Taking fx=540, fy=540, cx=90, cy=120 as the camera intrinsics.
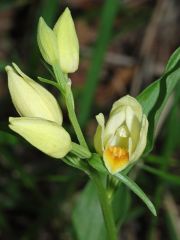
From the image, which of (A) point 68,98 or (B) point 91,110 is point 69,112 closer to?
(A) point 68,98

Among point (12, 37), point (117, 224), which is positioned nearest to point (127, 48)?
point (12, 37)

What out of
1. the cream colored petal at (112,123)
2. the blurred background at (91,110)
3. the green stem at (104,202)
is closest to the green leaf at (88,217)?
the blurred background at (91,110)

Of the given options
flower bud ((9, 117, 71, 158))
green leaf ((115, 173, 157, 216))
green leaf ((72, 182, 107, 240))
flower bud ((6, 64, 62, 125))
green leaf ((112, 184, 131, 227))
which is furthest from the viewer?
green leaf ((72, 182, 107, 240))

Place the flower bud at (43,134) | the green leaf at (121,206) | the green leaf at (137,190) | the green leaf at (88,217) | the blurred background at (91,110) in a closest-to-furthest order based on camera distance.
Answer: the flower bud at (43,134), the green leaf at (137,190), the green leaf at (121,206), the green leaf at (88,217), the blurred background at (91,110)

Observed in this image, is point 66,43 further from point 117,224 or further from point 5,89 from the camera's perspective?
point 5,89

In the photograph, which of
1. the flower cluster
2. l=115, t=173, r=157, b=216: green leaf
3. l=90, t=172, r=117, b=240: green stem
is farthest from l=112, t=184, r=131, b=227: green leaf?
l=115, t=173, r=157, b=216: green leaf

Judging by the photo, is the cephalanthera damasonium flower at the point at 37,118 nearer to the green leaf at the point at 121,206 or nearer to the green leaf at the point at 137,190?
the green leaf at the point at 137,190

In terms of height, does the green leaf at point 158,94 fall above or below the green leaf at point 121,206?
above

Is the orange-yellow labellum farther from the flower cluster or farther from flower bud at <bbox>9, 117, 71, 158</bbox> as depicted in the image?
flower bud at <bbox>9, 117, 71, 158</bbox>
